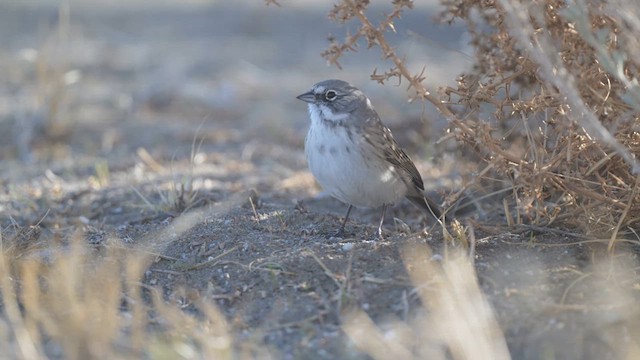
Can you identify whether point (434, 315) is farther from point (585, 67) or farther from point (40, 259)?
point (40, 259)

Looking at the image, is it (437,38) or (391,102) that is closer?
(391,102)

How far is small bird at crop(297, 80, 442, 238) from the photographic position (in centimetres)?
569

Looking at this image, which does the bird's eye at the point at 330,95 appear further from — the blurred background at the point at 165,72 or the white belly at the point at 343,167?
the blurred background at the point at 165,72

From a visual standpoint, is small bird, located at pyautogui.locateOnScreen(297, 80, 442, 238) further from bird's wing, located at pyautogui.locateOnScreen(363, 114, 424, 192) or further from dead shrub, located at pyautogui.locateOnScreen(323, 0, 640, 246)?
dead shrub, located at pyautogui.locateOnScreen(323, 0, 640, 246)

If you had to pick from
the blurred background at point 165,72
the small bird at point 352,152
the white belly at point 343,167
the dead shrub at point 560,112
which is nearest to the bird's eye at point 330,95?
the small bird at point 352,152

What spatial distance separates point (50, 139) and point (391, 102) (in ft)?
11.3

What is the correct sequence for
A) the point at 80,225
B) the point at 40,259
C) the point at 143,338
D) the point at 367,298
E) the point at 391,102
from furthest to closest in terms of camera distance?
the point at 391,102
the point at 80,225
the point at 40,259
the point at 367,298
the point at 143,338

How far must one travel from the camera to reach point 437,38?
12.0 m

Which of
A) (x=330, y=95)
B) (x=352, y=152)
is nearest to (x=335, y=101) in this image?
(x=330, y=95)

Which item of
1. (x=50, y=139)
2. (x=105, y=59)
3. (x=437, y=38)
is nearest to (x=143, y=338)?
(x=50, y=139)

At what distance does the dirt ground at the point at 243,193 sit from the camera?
14.4ft

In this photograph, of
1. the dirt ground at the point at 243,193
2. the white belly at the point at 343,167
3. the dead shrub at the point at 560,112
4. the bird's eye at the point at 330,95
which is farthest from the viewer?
the bird's eye at the point at 330,95

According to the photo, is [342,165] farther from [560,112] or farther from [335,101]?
[560,112]

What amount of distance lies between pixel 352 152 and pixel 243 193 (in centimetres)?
106
